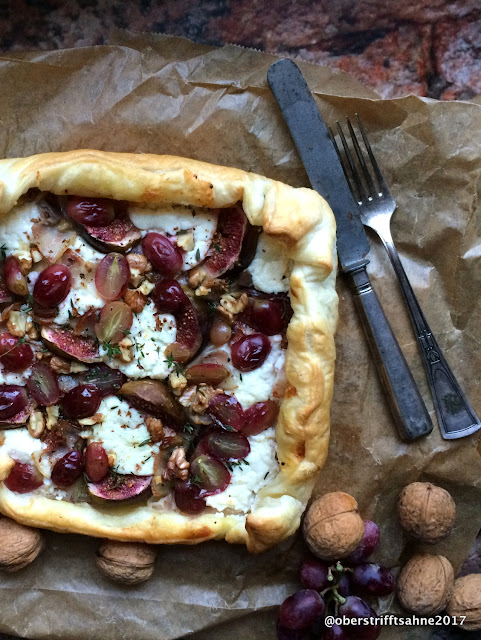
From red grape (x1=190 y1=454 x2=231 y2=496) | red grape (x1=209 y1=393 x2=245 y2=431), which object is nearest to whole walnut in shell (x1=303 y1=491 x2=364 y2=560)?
red grape (x1=190 y1=454 x2=231 y2=496)

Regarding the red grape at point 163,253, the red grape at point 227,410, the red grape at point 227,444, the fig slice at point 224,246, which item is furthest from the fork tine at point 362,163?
the red grape at point 227,444

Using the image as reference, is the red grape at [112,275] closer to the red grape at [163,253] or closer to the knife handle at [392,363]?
the red grape at [163,253]

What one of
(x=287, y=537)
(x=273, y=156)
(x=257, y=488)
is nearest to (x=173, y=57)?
(x=273, y=156)

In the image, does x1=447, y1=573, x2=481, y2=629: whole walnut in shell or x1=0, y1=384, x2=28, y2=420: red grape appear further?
x1=447, y1=573, x2=481, y2=629: whole walnut in shell

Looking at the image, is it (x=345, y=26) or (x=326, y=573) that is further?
(x=345, y=26)

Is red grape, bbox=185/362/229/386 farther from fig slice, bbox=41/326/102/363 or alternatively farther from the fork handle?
the fork handle

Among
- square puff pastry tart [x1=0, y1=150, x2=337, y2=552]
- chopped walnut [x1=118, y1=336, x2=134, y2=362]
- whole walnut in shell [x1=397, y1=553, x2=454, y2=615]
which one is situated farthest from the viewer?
whole walnut in shell [x1=397, y1=553, x2=454, y2=615]

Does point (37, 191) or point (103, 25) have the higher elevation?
point (103, 25)

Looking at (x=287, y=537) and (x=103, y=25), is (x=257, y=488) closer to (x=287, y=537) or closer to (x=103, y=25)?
(x=287, y=537)
